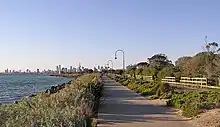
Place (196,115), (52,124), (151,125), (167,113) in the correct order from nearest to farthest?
(52,124) < (151,125) < (196,115) < (167,113)

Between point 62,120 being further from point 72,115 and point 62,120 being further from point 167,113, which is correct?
point 167,113

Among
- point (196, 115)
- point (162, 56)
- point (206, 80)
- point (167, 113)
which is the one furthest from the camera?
point (162, 56)

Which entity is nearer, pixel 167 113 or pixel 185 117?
pixel 185 117

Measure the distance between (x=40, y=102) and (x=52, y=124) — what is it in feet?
20.2

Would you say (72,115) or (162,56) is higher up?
(162,56)

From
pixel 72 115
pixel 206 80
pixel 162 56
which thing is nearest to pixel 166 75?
pixel 206 80

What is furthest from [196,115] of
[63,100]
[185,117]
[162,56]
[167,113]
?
[162,56]

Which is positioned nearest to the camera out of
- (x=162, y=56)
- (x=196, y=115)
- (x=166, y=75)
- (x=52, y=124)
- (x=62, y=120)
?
(x=52, y=124)

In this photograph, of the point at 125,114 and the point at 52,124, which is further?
the point at 125,114

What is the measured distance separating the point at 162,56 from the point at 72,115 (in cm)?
12742

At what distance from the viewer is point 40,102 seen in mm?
14797

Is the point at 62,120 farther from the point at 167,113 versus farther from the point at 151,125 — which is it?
the point at 167,113

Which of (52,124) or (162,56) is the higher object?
(162,56)

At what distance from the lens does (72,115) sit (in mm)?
10102
